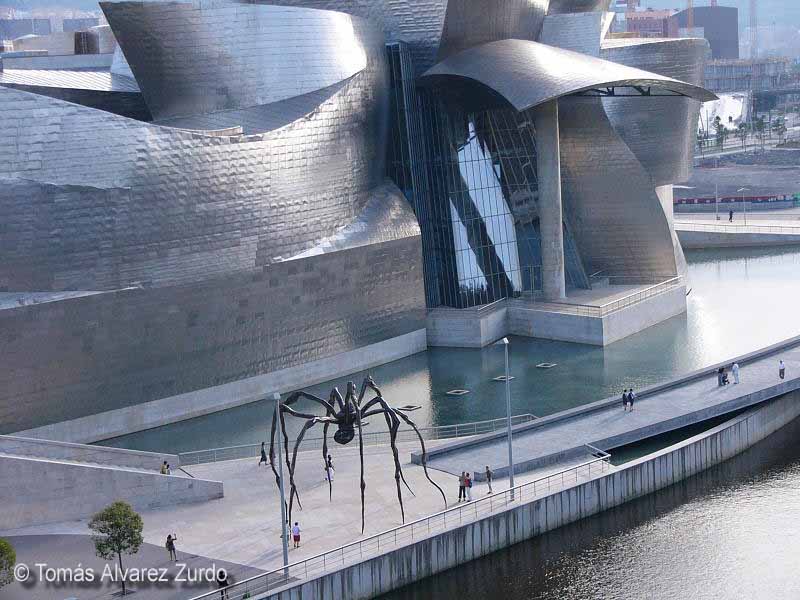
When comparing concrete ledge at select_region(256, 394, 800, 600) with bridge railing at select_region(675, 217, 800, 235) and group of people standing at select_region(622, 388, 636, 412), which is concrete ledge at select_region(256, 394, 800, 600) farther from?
bridge railing at select_region(675, 217, 800, 235)

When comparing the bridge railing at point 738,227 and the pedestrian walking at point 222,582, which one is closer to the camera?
the pedestrian walking at point 222,582

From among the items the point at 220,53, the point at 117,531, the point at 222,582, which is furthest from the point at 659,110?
the point at 117,531

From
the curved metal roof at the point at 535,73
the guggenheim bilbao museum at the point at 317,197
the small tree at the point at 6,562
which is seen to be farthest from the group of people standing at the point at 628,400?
the small tree at the point at 6,562

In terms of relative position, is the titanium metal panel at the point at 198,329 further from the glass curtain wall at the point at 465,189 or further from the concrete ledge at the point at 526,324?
the glass curtain wall at the point at 465,189

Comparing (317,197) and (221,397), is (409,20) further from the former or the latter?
(221,397)

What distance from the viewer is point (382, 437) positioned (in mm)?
31922

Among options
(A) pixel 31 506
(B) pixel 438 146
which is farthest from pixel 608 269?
(A) pixel 31 506

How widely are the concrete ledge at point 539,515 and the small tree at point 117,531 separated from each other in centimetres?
276

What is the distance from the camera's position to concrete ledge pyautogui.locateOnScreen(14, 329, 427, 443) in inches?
1278

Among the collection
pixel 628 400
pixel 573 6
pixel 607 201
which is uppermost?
pixel 573 6

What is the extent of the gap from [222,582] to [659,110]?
30.4 m

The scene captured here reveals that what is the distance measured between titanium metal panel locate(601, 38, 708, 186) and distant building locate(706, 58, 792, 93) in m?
119

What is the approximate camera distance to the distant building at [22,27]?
147m

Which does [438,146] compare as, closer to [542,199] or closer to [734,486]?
[542,199]
